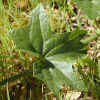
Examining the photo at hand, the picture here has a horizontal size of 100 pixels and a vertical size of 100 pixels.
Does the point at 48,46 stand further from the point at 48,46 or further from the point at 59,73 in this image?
the point at 59,73

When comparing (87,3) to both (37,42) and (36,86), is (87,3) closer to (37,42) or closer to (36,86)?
(37,42)

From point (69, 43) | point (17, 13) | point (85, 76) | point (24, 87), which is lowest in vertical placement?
point (24, 87)

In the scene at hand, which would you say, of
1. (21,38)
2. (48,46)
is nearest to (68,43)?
(48,46)

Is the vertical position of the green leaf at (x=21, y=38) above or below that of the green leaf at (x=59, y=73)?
above

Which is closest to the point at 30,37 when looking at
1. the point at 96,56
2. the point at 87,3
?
the point at 87,3

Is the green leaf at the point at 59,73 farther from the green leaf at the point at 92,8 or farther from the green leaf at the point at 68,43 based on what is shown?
the green leaf at the point at 92,8

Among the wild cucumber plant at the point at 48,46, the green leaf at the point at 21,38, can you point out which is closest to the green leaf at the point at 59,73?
the wild cucumber plant at the point at 48,46

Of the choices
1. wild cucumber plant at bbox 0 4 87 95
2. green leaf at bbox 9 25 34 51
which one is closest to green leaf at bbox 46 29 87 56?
wild cucumber plant at bbox 0 4 87 95

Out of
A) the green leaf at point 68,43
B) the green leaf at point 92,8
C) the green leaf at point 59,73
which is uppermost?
the green leaf at point 92,8
